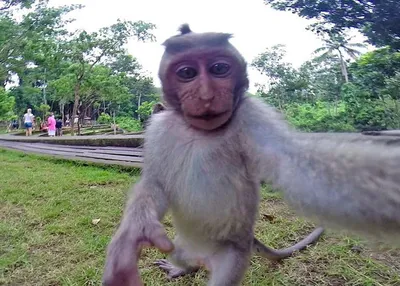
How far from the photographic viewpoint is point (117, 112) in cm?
2733

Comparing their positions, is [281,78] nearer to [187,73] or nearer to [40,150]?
[40,150]

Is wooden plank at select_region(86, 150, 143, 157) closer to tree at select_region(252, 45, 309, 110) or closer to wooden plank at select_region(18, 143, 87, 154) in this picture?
wooden plank at select_region(18, 143, 87, 154)

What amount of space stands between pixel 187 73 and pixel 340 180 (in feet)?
2.71

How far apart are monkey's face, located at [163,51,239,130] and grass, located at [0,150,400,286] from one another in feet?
1.38

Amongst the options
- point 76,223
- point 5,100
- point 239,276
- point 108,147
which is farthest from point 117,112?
point 239,276

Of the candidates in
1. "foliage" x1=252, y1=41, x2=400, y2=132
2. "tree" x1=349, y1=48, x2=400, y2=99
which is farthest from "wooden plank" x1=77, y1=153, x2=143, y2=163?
"tree" x1=349, y1=48, x2=400, y2=99

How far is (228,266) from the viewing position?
1.85 metres

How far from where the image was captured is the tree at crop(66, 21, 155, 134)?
16.1 metres

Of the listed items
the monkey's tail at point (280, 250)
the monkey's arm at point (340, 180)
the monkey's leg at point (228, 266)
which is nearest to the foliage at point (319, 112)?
the monkey's tail at point (280, 250)

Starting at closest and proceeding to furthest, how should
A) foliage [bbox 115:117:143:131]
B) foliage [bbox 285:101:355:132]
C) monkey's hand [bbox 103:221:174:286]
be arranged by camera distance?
monkey's hand [bbox 103:221:174:286] → foliage [bbox 285:101:355:132] → foliage [bbox 115:117:143:131]

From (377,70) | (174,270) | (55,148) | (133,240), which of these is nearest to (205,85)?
(133,240)

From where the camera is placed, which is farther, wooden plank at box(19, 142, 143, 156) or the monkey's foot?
wooden plank at box(19, 142, 143, 156)

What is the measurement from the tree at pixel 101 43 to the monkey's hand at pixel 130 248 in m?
14.9

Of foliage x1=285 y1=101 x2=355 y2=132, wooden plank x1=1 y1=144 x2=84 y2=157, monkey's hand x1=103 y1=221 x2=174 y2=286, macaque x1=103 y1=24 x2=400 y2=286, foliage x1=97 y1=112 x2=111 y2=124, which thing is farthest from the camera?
foliage x1=97 y1=112 x2=111 y2=124
